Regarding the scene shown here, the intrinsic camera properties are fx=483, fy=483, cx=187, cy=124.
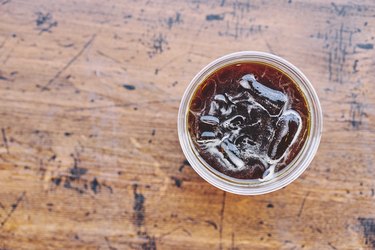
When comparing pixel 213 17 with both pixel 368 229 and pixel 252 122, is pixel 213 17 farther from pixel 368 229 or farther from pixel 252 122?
pixel 368 229

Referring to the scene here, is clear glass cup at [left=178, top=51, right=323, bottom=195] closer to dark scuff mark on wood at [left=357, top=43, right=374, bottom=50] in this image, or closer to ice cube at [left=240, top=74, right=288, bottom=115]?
ice cube at [left=240, top=74, right=288, bottom=115]

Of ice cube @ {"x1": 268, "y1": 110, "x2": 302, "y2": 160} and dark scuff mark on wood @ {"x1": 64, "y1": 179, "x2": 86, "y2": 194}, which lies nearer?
ice cube @ {"x1": 268, "y1": 110, "x2": 302, "y2": 160}

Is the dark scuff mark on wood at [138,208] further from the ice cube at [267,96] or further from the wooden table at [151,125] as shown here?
the ice cube at [267,96]

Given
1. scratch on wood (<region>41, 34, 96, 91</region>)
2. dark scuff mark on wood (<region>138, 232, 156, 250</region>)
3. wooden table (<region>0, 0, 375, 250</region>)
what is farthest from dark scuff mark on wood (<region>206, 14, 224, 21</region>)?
dark scuff mark on wood (<region>138, 232, 156, 250</region>)

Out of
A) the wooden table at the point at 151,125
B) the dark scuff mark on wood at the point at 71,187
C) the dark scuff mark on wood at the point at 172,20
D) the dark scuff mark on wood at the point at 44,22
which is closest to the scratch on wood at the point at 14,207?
the wooden table at the point at 151,125

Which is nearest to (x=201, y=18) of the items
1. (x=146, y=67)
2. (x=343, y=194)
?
(x=146, y=67)

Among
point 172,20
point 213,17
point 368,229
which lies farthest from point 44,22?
point 368,229
